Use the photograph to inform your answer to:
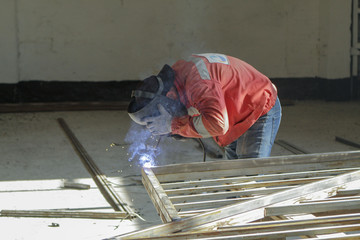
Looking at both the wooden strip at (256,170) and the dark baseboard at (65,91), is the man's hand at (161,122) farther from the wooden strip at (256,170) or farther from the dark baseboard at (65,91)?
the dark baseboard at (65,91)

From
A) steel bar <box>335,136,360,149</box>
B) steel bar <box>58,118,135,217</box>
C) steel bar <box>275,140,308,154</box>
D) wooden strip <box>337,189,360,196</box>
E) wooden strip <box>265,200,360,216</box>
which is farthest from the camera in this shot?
steel bar <box>335,136,360,149</box>

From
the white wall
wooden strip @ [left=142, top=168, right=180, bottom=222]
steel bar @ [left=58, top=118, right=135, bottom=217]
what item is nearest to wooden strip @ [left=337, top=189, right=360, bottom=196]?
wooden strip @ [left=142, top=168, right=180, bottom=222]

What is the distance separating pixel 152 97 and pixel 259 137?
79cm

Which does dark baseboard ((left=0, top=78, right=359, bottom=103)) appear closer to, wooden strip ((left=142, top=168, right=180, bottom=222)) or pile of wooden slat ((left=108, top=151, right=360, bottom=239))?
pile of wooden slat ((left=108, top=151, right=360, bottom=239))

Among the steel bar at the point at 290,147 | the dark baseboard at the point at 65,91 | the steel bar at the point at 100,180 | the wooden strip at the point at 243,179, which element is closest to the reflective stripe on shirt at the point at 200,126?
the wooden strip at the point at 243,179

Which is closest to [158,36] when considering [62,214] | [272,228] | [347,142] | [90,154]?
[90,154]

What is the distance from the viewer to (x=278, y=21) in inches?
415

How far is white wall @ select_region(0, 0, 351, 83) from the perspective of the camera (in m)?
9.63

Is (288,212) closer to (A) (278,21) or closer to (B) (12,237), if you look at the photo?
(B) (12,237)

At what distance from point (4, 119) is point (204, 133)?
6.18m

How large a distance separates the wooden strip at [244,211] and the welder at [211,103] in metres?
0.66

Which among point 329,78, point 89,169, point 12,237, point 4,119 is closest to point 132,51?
point 4,119

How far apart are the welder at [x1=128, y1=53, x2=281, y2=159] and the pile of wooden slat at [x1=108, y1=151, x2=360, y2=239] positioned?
0.98ft

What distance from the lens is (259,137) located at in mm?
3498
